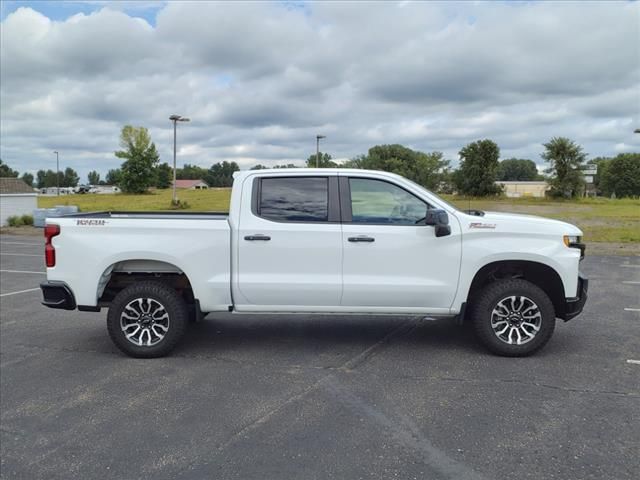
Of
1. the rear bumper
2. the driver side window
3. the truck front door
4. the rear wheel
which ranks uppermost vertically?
the driver side window

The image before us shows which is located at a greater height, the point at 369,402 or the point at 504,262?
the point at 504,262

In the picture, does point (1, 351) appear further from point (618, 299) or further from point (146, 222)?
point (618, 299)

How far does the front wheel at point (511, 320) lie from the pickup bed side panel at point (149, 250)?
2571 mm

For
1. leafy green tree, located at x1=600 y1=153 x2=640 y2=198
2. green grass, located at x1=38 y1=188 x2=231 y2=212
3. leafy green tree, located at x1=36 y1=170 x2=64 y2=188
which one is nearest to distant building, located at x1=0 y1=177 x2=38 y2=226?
green grass, located at x1=38 y1=188 x2=231 y2=212

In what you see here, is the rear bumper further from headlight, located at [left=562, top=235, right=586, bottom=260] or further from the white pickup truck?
headlight, located at [left=562, top=235, right=586, bottom=260]

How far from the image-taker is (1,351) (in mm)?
5934

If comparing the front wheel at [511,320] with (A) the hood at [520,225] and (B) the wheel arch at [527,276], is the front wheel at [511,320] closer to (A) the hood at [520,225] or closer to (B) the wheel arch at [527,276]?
(B) the wheel arch at [527,276]

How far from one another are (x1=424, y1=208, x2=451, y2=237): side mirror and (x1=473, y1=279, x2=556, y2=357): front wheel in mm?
780

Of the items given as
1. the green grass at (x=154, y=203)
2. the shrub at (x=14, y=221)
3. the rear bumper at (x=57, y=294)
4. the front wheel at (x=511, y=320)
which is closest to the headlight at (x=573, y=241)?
the front wheel at (x=511, y=320)

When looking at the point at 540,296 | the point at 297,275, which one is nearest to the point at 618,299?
the point at 540,296

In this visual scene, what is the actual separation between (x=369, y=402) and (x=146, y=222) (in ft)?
9.39

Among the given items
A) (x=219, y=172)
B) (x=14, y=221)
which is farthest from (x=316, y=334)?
(x=219, y=172)

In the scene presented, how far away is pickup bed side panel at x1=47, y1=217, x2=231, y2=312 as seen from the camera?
5406 millimetres

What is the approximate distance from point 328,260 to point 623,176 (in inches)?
4291
